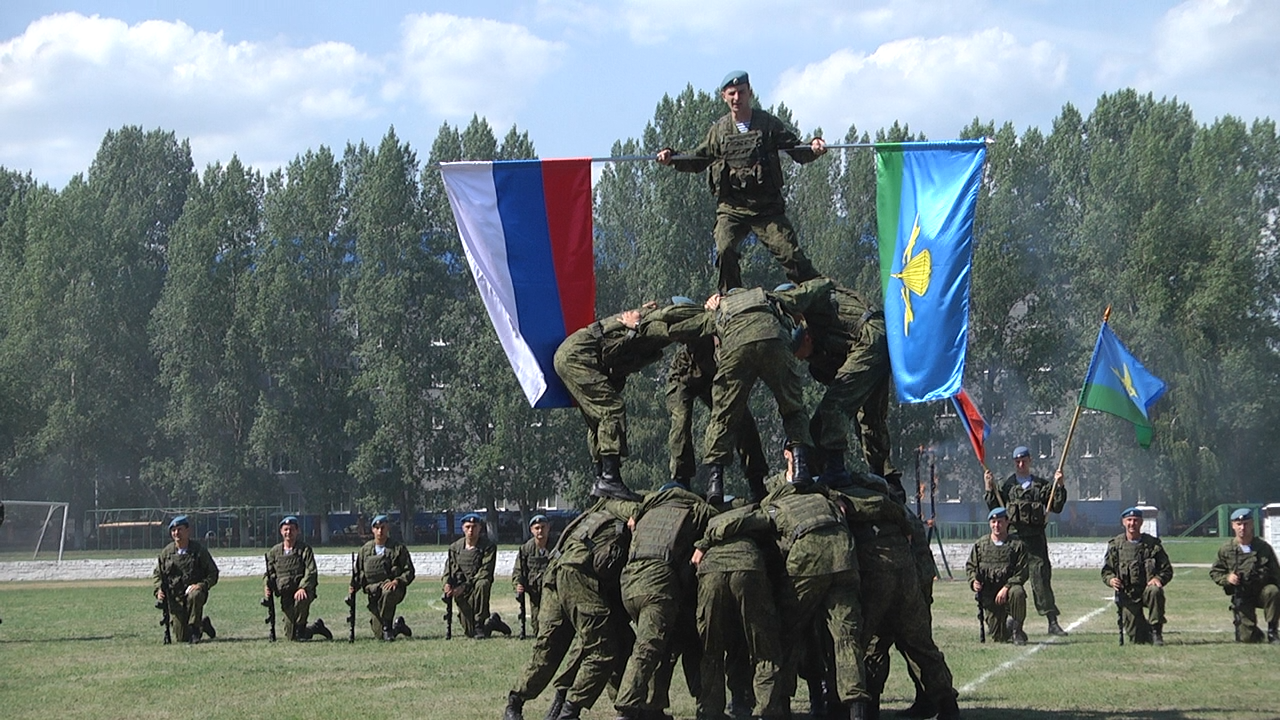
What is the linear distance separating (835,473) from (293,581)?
432 inches

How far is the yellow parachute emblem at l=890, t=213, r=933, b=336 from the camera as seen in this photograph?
11.9 m

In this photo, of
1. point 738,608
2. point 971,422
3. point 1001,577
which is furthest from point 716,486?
point 971,422

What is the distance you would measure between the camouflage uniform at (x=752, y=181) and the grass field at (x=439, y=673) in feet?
13.0

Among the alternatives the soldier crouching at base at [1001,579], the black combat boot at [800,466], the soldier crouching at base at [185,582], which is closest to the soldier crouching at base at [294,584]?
the soldier crouching at base at [185,582]

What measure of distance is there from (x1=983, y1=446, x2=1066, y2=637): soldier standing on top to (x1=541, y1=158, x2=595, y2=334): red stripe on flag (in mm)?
7275

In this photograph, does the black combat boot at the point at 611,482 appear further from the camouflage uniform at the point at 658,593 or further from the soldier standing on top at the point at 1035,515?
the soldier standing on top at the point at 1035,515

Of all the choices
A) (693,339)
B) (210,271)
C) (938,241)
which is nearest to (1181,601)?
(938,241)

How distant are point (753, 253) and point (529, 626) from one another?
2616 centimetres

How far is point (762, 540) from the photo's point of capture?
33.0ft

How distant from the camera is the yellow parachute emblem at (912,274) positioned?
39.2 ft

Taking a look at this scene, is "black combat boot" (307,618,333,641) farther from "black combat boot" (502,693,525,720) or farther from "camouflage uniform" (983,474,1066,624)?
"black combat boot" (502,693,525,720)

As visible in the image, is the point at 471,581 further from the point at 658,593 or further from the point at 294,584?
the point at 658,593

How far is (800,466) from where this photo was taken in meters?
10.4

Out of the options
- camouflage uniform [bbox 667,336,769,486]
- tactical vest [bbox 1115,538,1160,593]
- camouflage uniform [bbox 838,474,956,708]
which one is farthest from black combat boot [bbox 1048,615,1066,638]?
camouflage uniform [bbox 838,474,956,708]
